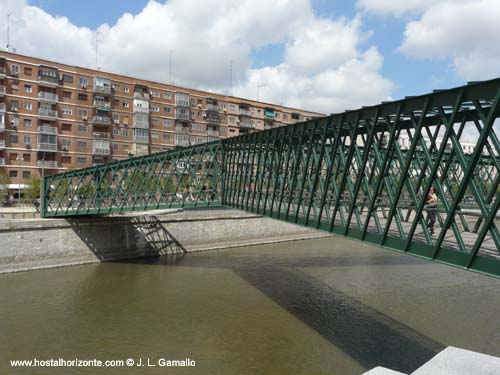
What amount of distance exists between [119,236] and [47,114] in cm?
A: 2919

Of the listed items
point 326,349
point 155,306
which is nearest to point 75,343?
point 155,306

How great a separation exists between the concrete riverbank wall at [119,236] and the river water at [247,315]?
5.96ft

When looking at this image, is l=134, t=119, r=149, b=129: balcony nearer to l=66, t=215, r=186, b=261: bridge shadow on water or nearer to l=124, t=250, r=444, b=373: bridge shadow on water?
l=66, t=215, r=186, b=261: bridge shadow on water

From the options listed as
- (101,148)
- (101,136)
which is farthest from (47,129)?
(101,148)

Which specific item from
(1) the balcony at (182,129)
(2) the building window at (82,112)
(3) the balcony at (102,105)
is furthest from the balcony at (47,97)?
(1) the balcony at (182,129)

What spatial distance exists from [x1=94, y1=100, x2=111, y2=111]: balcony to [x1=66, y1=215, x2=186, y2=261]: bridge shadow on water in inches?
1192

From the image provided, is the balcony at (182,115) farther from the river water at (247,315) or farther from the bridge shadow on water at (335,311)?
the river water at (247,315)

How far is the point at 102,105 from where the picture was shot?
189 feet

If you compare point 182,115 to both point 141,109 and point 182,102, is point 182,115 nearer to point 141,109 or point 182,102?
point 182,102

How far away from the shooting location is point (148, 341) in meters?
16.7

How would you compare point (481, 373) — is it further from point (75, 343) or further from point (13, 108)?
point (13, 108)

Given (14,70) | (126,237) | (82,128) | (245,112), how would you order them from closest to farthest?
(126,237) → (14,70) → (82,128) → (245,112)

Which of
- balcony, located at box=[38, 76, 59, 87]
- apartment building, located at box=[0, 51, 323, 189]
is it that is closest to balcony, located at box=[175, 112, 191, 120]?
apartment building, located at box=[0, 51, 323, 189]

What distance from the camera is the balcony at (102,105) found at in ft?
187
